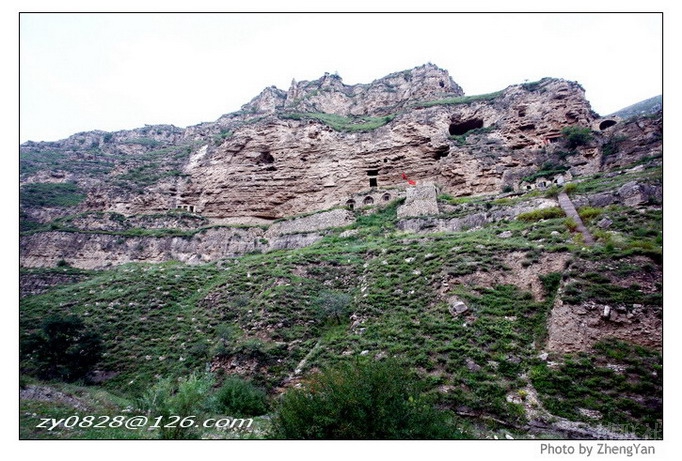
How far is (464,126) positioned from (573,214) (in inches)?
1145

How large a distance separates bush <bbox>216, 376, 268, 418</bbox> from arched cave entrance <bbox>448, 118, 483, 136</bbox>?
1635 inches

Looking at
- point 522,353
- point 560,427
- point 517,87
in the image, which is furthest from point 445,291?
point 517,87

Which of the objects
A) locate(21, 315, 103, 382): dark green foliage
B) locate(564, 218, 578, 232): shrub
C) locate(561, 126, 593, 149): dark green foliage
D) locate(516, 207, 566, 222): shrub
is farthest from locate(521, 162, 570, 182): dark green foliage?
locate(21, 315, 103, 382): dark green foliage

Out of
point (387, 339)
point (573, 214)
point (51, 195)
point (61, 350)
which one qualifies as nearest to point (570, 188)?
point (573, 214)

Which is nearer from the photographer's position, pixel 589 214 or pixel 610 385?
pixel 610 385

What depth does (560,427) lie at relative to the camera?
843cm

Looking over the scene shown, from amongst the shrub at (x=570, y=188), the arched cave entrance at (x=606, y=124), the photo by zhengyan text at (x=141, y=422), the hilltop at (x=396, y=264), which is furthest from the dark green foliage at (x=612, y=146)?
the photo by zhengyan text at (x=141, y=422)

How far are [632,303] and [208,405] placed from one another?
12743 mm

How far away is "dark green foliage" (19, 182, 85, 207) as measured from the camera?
4525 centimetres

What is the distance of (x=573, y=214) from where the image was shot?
2005 centimetres

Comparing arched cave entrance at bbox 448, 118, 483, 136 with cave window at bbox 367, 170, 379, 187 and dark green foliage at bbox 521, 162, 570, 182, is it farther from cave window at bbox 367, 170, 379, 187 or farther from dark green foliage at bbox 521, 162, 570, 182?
dark green foliage at bbox 521, 162, 570, 182

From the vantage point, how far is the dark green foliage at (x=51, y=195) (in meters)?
45.2

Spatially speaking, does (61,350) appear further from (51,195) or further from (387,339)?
(51,195)

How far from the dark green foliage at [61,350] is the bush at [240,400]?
26.3 feet
